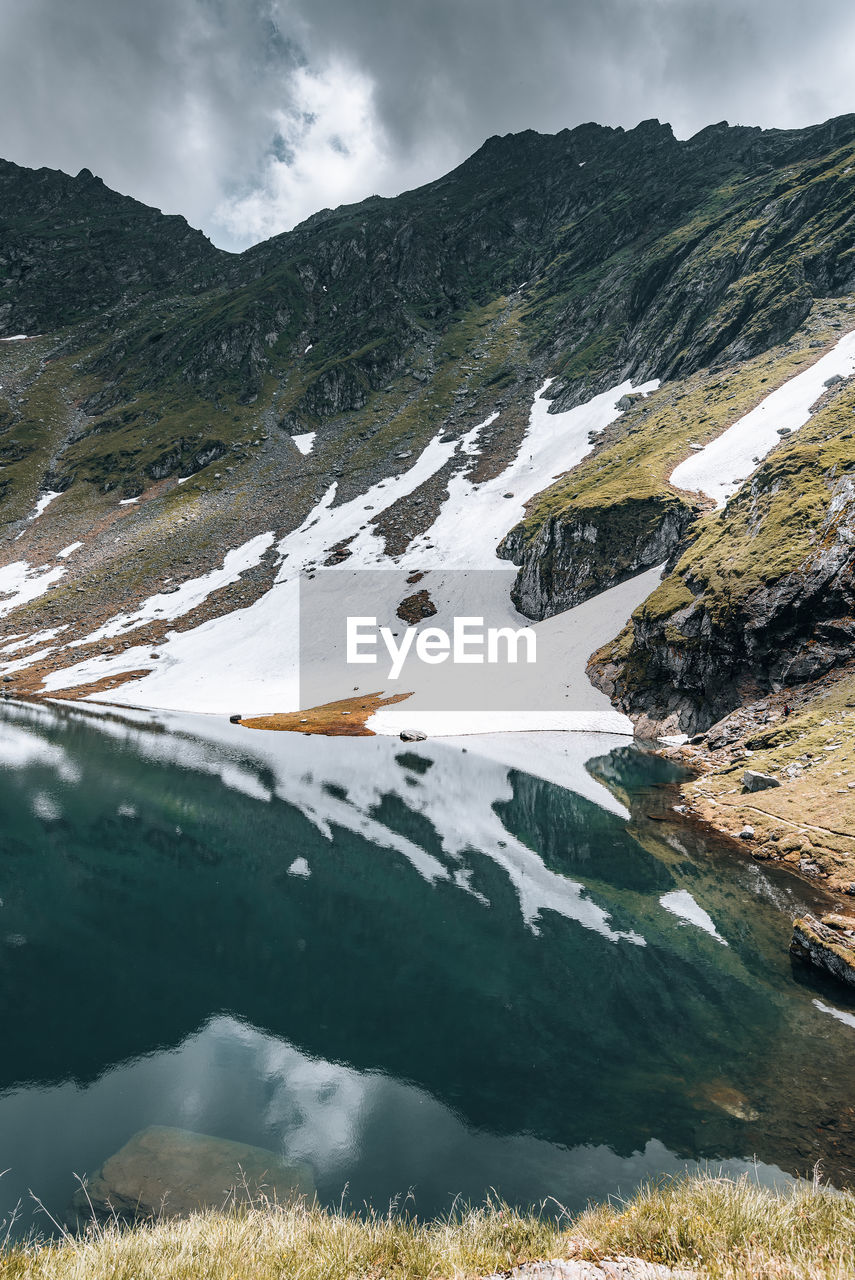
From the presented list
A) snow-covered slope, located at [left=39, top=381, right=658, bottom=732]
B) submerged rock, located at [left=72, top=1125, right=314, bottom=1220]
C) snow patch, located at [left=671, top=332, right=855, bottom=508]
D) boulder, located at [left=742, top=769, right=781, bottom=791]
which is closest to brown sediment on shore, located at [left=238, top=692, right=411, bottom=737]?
snow-covered slope, located at [left=39, top=381, right=658, bottom=732]

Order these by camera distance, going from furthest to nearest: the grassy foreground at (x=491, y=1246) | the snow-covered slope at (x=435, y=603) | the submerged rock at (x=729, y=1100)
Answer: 1. the snow-covered slope at (x=435, y=603)
2. the submerged rock at (x=729, y=1100)
3. the grassy foreground at (x=491, y=1246)

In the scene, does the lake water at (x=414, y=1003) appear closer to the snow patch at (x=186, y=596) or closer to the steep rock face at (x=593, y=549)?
the steep rock face at (x=593, y=549)

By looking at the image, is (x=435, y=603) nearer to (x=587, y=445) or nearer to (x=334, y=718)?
(x=334, y=718)

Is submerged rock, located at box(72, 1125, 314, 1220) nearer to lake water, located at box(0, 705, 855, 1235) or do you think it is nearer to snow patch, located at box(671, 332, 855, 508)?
lake water, located at box(0, 705, 855, 1235)

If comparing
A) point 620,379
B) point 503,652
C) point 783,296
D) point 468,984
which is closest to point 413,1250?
point 468,984

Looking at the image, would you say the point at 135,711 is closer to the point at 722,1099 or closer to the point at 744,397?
the point at 722,1099

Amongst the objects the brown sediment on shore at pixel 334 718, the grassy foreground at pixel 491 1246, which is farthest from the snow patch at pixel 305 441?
the grassy foreground at pixel 491 1246

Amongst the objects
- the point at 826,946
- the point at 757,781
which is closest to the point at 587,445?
the point at 757,781
